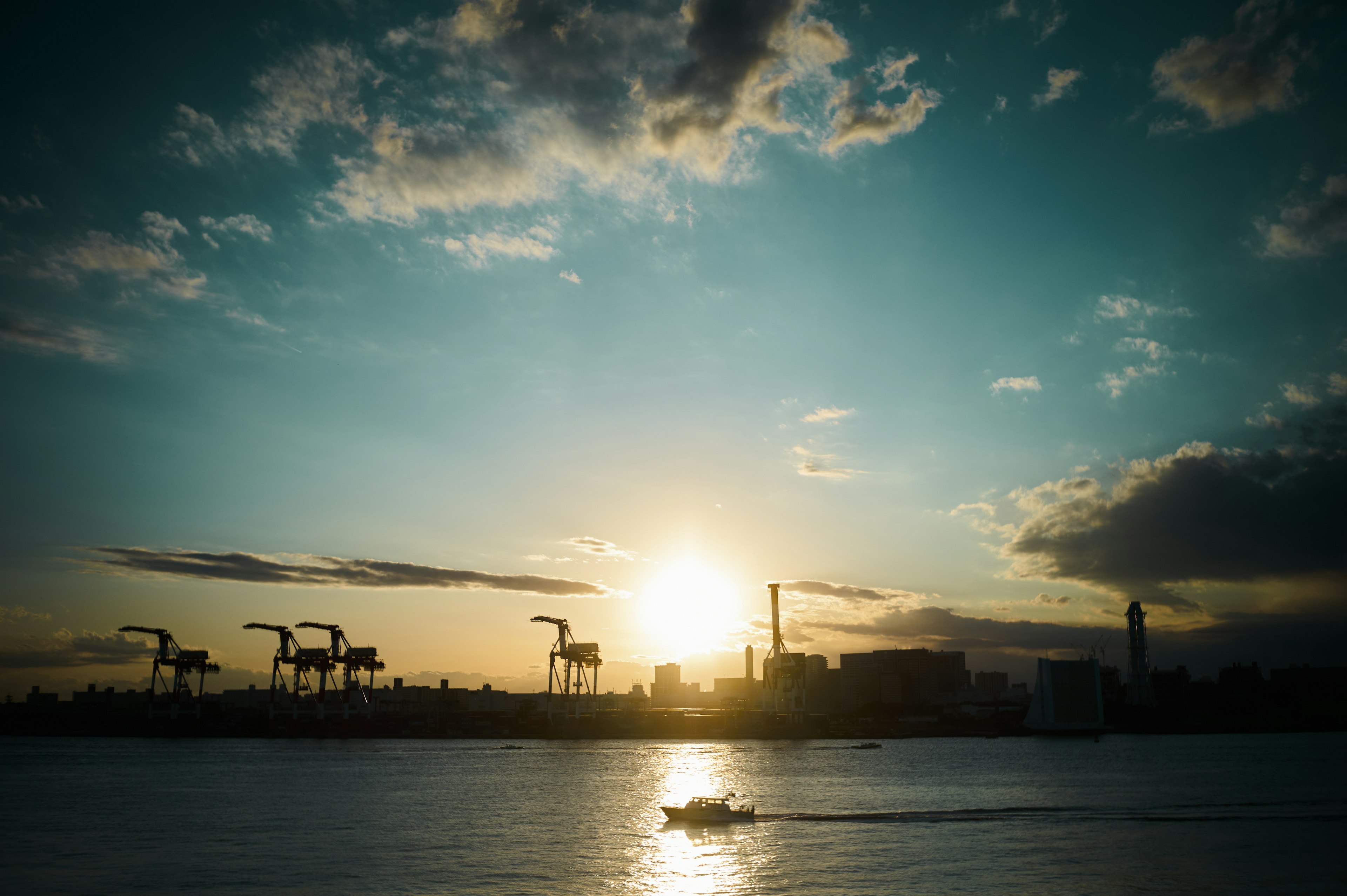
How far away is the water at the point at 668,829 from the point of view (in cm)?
3838

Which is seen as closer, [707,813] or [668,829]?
[668,829]

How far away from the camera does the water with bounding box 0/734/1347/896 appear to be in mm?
Answer: 38375

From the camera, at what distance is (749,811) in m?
55.9

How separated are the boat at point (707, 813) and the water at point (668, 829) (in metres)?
0.96

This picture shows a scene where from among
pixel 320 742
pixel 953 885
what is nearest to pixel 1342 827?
pixel 953 885

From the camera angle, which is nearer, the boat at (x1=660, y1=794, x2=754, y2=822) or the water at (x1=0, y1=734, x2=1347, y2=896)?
the water at (x1=0, y1=734, x2=1347, y2=896)

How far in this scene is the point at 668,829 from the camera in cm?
5347

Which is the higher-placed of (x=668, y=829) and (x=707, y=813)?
(x=707, y=813)

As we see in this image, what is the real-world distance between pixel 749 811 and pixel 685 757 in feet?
250

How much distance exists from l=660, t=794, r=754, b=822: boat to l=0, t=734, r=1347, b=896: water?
37.7 inches

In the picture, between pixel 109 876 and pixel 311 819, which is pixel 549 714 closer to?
pixel 311 819

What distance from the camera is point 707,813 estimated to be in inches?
2162

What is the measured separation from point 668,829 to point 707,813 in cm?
305

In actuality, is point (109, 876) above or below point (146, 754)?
above
